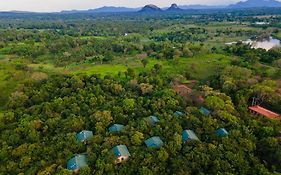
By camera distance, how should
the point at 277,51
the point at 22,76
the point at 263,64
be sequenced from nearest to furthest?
the point at 22,76 < the point at 263,64 < the point at 277,51

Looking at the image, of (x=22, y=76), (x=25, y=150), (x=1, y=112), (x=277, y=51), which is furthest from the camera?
(x=277, y=51)

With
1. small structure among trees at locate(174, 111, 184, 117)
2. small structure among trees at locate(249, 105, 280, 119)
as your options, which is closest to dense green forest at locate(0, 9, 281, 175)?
small structure among trees at locate(174, 111, 184, 117)

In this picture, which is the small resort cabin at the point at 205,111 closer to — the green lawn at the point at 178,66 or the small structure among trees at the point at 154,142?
the small structure among trees at the point at 154,142

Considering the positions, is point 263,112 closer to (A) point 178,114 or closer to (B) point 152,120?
(A) point 178,114

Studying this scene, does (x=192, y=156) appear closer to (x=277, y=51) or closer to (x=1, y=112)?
(x=1, y=112)

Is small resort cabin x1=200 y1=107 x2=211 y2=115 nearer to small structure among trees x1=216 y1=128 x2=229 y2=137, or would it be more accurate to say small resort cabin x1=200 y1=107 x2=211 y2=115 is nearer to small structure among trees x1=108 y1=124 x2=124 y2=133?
small structure among trees x1=216 y1=128 x2=229 y2=137

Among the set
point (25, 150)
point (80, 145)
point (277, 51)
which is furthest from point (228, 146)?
point (277, 51)
